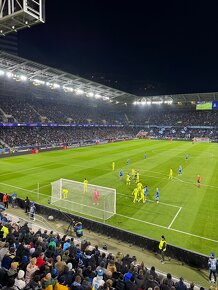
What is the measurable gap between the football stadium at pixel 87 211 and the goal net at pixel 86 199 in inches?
3.2

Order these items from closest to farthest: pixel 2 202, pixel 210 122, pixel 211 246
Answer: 1. pixel 211 246
2. pixel 2 202
3. pixel 210 122

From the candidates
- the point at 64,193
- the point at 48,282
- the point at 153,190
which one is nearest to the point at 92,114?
the point at 153,190

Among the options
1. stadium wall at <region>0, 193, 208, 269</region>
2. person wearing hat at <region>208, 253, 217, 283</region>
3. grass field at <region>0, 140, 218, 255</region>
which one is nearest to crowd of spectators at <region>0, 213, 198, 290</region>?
person wearing hat at <region>208, 253, 217, 283</region>

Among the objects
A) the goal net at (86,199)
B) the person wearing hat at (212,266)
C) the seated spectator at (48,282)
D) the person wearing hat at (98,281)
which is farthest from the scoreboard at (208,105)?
the seated spectator at (48,282)

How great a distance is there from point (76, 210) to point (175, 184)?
12.7 meters

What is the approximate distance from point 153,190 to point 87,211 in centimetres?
853

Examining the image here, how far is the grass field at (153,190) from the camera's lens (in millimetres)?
15906

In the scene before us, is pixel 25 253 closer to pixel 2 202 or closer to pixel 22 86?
pixel 2 202

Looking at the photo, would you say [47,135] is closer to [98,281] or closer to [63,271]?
[63,271]

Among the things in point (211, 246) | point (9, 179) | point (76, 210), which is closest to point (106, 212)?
point (76, 210)

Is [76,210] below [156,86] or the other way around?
below

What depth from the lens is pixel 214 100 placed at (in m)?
85.1

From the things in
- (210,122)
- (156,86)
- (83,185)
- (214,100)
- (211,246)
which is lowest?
(211,246)

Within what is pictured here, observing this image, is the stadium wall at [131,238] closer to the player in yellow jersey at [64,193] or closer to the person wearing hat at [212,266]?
the person wearing hat at [212,266]
